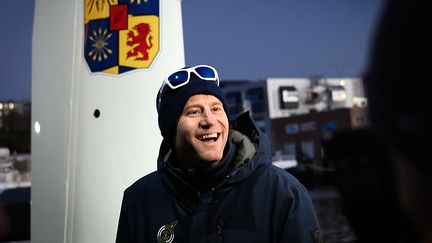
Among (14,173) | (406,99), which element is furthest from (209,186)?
(14,173)

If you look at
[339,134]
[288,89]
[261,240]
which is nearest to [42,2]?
[261,240]

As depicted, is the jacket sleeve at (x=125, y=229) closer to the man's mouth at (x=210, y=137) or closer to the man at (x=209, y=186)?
the man at (x=209, y=186)

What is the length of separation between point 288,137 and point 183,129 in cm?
3131

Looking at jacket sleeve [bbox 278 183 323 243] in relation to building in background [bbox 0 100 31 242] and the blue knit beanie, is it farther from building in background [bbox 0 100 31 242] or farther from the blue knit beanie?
building in background [bbox 0 100 31 242]

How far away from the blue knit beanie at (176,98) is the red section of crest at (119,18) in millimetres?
1002

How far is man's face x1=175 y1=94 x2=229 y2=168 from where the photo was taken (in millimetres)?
1643

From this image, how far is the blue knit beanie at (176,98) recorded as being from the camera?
1715mm

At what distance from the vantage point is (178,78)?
5.78 feet

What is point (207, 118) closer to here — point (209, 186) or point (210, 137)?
point (210, 137)

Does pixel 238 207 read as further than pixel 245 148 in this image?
No

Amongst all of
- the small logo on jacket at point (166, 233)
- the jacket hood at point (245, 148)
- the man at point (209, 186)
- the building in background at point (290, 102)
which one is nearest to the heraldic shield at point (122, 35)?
the man at point (209, 186)

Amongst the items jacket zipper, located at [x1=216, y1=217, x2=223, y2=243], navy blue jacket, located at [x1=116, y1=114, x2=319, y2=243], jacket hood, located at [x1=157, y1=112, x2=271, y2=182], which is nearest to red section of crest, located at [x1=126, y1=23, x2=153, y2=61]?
jacket hood, located at [x1=157, y1=112, x2=271, y2=182]

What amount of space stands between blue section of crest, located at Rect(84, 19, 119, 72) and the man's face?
1099mm

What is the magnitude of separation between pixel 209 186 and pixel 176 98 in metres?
0.37
